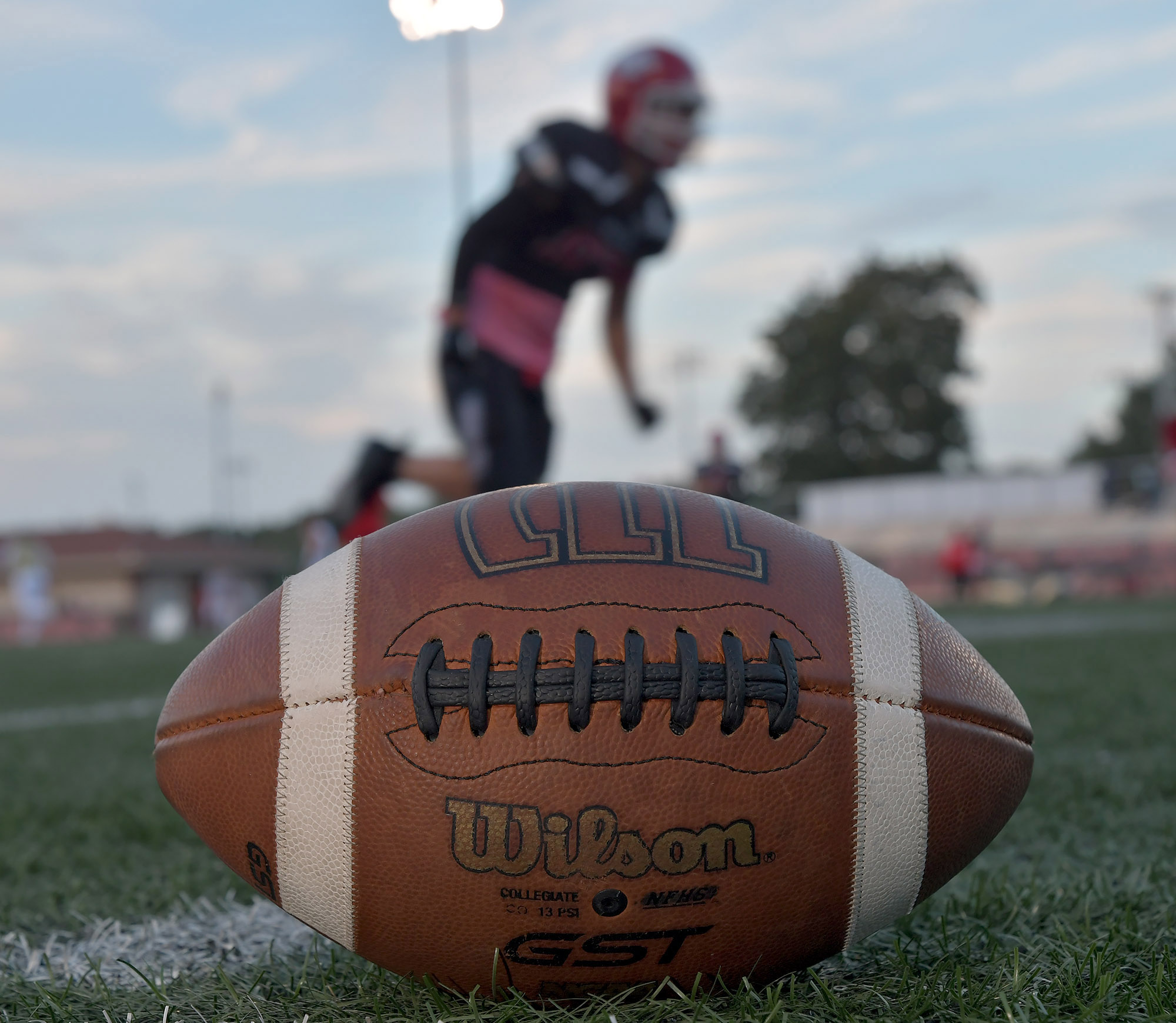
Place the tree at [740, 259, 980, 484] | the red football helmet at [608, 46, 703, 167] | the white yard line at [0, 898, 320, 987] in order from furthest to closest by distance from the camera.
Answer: the tree at [740, 259, 980, 484] < the red football helmet at [608, 46, 703, 167] < the white yard line at [0, 898, 320, 987]

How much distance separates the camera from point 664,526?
4.56 feet

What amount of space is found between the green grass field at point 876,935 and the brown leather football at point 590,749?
0.24ft

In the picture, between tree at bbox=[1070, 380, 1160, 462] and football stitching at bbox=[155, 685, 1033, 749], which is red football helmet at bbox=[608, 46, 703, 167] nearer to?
football stitching at bbox=[155, 685, 1033, 749]

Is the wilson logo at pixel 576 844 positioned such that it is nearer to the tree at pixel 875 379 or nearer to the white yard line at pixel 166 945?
the white yard line at pixel 166 945

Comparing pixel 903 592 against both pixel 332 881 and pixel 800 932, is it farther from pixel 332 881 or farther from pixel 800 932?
pixel 332 881

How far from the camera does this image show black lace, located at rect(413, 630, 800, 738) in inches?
48.9

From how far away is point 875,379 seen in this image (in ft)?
133

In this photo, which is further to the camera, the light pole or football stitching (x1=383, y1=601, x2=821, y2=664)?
the light pole

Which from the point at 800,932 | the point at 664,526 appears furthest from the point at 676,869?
the point at 664,526

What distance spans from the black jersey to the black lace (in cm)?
303

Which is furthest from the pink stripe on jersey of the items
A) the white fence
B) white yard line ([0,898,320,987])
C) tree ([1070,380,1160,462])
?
tree ([1070,380,1160,462])

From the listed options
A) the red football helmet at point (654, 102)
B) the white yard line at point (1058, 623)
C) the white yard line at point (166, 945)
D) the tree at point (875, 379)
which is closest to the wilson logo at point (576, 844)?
the white yard line at point (166, 945)

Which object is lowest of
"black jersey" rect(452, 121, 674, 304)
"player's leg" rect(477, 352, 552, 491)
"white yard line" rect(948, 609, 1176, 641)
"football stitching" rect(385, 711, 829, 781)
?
"white yard line" rect(948, 609, 1176, 641)

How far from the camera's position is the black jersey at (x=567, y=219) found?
405cm
